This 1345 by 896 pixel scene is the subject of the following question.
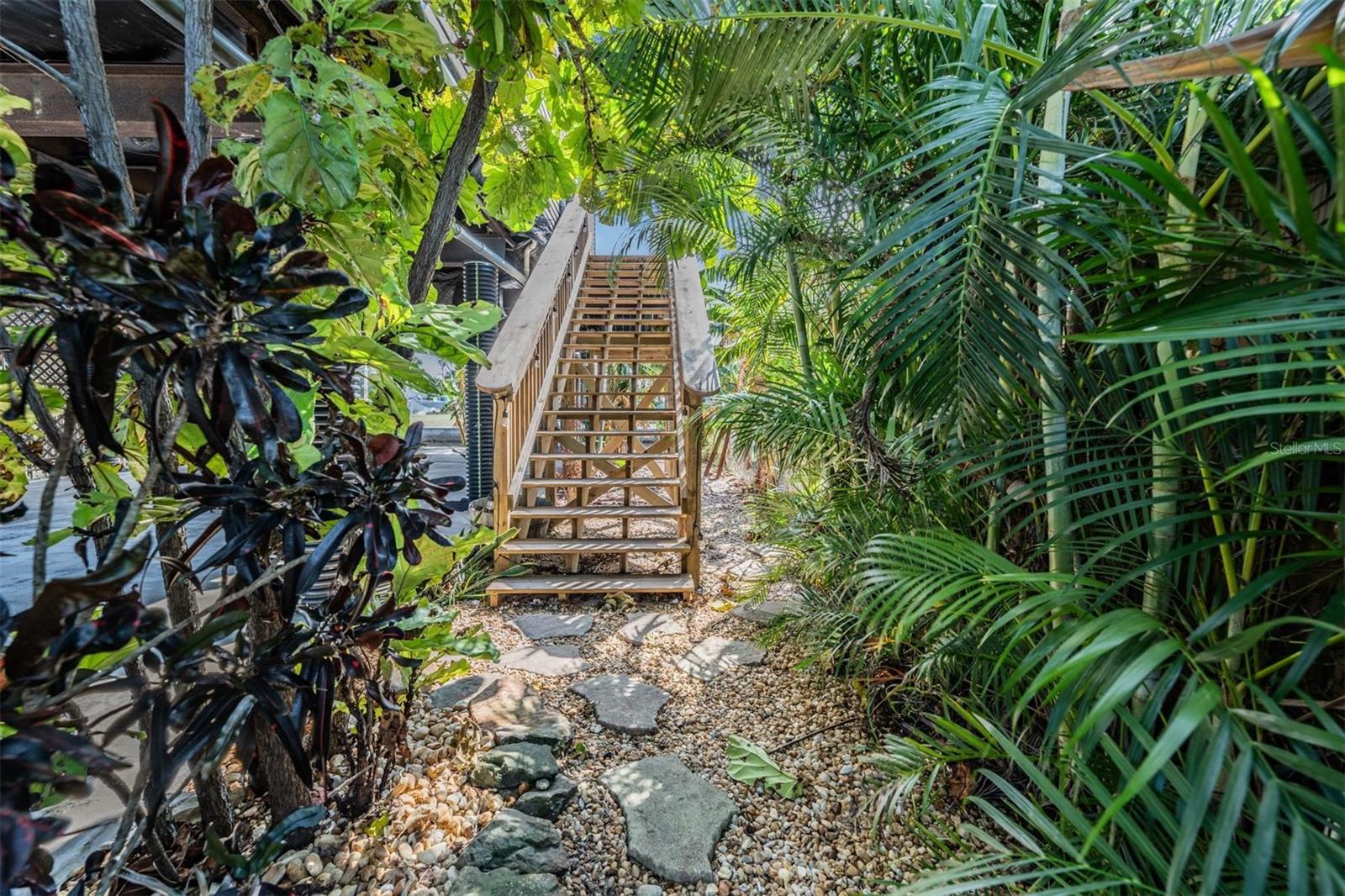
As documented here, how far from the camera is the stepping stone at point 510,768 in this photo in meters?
1.44

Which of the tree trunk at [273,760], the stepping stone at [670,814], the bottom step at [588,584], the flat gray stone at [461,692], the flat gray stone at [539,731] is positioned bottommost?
the stepping stone at [670,814]

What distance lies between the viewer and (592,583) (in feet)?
9.41

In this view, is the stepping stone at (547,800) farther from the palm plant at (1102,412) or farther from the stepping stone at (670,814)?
the palm plant at (1102,412)

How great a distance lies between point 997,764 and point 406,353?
1.66 m

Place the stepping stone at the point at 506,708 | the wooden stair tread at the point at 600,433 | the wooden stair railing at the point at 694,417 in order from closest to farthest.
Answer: the stepping stone at the point at 506,708, the wooden stair railing at the point at 694,417, the wooden stair tread at the point at 600,433

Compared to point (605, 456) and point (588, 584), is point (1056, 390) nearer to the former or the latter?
point (588, 584)

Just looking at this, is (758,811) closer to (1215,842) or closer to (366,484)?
(1215,842)

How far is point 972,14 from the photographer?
1369 millimetres

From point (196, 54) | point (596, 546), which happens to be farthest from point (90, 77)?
point (596, 546)

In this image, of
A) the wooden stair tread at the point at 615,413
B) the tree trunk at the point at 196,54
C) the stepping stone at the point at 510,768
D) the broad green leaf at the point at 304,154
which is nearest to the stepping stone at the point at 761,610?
the stepping stone at the point at 510,768

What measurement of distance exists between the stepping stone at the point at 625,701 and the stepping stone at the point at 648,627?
360 millimetres

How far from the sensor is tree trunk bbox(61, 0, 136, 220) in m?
0.76

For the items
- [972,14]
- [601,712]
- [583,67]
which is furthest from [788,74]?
[601,712]

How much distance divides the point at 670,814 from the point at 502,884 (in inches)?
17.3
